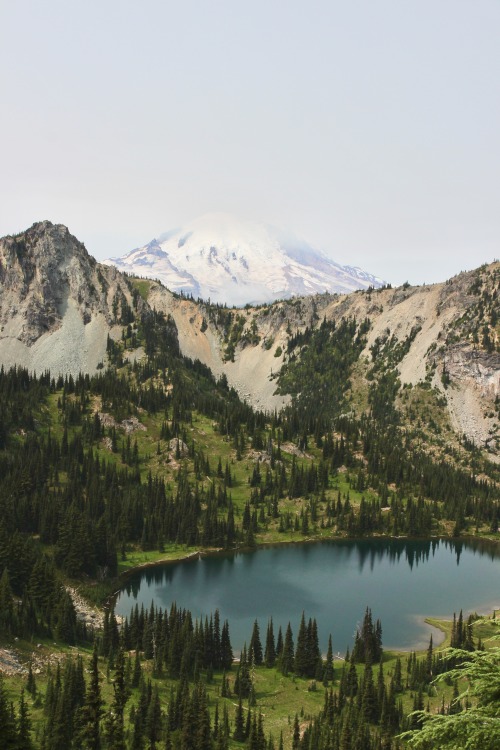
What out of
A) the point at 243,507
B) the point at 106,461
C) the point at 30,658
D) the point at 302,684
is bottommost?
the point at 302,684

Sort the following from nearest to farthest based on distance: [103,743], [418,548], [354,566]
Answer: [103,743]
[354,566]
[418,548]

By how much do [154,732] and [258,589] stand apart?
63.7m

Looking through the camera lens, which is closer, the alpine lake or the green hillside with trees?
the green hillside with trees

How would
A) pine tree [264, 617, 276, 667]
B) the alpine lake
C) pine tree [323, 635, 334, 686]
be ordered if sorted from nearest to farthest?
pine tree [323, 635, 334, 686] → pine tree [264, 617, 276, 667] → the alpine lake

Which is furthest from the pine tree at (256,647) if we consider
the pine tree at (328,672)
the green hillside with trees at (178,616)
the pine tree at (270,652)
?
the pine tree at (328,672)

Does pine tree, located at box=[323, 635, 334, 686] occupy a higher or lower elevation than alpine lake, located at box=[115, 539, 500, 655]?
lower

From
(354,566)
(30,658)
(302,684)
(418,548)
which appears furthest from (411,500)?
(30,658)

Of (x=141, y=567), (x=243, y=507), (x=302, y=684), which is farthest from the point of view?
(x=243, y=507)

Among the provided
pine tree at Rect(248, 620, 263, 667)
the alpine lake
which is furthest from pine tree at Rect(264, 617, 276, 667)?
the alpine lake

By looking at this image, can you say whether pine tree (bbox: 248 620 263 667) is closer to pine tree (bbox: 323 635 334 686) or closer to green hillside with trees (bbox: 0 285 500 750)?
green hillside with trees (bbox: 0 285 500 750)

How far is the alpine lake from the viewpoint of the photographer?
362 ft

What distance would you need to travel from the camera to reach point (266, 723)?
240 ft

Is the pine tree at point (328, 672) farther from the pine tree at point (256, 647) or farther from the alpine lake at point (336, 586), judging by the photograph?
the alpine lake at point (336, 586)

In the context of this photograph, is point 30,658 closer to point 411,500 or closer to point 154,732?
point 154,732
